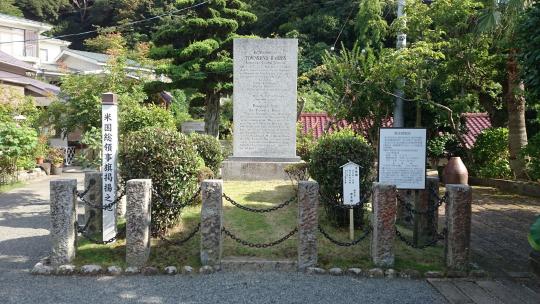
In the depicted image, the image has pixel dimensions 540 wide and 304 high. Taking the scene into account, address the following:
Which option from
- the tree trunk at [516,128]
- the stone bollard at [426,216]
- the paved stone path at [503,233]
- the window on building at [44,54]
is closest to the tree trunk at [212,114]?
the paved stone path at [503,233]

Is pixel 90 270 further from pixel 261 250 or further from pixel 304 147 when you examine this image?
Answer: pixel 304 147

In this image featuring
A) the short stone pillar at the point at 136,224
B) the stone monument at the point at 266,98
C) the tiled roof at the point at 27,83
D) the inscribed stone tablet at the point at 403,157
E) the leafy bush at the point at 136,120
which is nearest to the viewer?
the short stone pillar at the point at 136,224

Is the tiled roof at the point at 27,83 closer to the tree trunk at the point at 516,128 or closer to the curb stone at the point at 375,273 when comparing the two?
the tree trunk at the point at 516,128

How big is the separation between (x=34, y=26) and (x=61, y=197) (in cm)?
2805

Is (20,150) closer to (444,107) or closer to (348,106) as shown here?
(348,106)

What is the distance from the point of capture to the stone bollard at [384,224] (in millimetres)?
5719

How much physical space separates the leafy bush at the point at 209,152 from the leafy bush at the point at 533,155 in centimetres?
773

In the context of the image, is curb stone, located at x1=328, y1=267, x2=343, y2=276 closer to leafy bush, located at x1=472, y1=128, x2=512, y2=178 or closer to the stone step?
the stone step

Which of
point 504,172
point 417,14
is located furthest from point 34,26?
point 504,172

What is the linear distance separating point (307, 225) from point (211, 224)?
1157mm

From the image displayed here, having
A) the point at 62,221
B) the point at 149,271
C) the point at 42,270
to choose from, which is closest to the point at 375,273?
the point at 149,271

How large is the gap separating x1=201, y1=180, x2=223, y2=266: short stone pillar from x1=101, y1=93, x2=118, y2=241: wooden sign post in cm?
→ 146

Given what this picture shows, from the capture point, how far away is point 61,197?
571 cm

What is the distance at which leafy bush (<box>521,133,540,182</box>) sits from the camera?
11.7m
